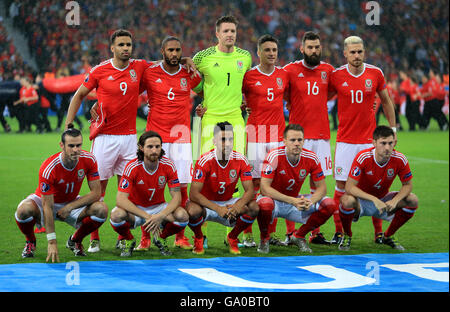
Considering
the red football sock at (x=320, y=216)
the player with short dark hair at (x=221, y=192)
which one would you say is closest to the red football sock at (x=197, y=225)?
the player with short dark hair at (x=221, y=192)

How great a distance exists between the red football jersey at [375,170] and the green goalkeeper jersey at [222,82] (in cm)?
120

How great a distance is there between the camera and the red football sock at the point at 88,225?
551 cm

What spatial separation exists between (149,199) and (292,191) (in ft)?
4.11

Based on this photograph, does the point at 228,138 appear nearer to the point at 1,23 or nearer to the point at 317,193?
the point at 317,193

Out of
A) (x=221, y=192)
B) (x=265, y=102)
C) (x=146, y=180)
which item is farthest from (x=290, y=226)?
(x=146, y=180)

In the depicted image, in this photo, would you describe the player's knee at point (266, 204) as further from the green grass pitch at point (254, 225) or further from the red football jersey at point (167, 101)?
the red football jersey at point (167, 101)

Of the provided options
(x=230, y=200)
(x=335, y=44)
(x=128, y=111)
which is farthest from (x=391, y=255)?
(x=335, y=44)

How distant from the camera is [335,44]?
24.8 meters

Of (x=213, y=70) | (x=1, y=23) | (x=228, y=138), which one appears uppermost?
(x=1, y=23)

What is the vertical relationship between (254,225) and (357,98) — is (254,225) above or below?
below

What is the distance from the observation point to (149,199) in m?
5.70

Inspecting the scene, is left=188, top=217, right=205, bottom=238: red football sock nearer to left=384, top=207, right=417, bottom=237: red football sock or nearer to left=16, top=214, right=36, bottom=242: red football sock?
left=16, top=214, right=36, bottom=242: red football sock

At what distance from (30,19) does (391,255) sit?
20.7 m

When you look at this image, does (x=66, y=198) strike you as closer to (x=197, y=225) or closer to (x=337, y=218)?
(x=197, y=225)
